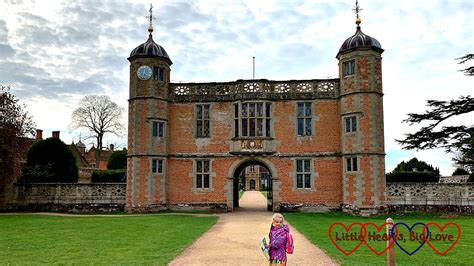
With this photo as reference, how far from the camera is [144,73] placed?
23906 millimetres

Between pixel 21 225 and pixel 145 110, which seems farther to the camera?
pixel 145 110

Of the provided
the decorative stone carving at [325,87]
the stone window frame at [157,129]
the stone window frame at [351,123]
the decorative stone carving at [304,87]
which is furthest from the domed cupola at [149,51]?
the stone window frame at [351,123]

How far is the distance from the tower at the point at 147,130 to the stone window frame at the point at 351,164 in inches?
392

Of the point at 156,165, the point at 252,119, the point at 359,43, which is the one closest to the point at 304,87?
the point at 252,119

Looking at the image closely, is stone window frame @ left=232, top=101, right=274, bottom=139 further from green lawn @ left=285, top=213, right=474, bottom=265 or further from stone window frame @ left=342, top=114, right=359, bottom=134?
green lawn @ left=285, top=213, right=474, bottom=265

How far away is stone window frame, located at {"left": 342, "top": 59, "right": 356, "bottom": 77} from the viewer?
895 inches

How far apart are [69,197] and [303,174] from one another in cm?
1349

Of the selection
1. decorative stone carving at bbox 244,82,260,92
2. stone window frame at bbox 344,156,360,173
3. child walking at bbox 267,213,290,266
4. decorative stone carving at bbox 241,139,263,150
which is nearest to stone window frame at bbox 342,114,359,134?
stone window frame at bbox 344,156,360,173

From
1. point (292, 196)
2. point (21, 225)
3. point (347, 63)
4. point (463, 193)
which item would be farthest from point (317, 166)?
point (21, 225)

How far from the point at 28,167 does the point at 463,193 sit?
2580cm

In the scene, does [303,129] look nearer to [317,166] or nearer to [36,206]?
[317,166]

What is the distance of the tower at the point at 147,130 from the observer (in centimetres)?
2330

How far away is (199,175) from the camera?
79.7 ft

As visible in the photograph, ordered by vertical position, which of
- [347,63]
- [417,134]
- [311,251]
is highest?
[347,63]
